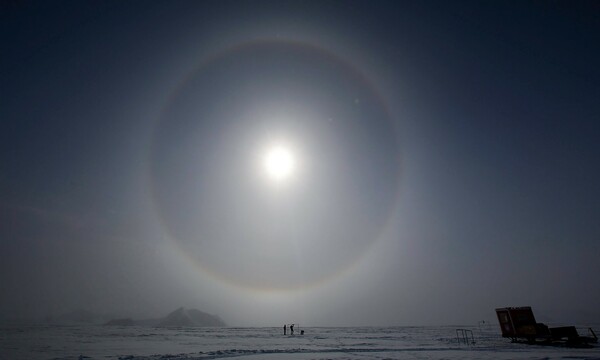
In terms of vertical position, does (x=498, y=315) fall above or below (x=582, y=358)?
above

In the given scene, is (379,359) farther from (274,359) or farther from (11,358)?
(11,358)

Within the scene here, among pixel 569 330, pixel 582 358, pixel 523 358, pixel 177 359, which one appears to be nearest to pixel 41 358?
pixel 177 359

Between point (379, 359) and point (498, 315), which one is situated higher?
point (498, 315)

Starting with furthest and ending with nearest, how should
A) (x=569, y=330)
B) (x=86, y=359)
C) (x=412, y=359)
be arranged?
(x=569, y=330)
(x=412, y=359)
(x=86, y=359)

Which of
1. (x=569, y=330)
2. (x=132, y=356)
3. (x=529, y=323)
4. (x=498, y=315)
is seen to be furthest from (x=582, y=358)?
(x=132, y=356)

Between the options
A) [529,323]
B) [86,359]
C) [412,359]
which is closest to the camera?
[86,359]

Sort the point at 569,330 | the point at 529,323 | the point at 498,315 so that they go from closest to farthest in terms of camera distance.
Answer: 1. the point at 569,330
2. the point at 529,323
3. the point at 498,315

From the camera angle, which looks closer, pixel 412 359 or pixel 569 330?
pixel 412 359

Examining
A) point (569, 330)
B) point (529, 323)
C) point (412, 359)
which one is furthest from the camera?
point (529, 323)

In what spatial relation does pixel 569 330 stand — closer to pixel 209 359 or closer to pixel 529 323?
pixel 529 323
